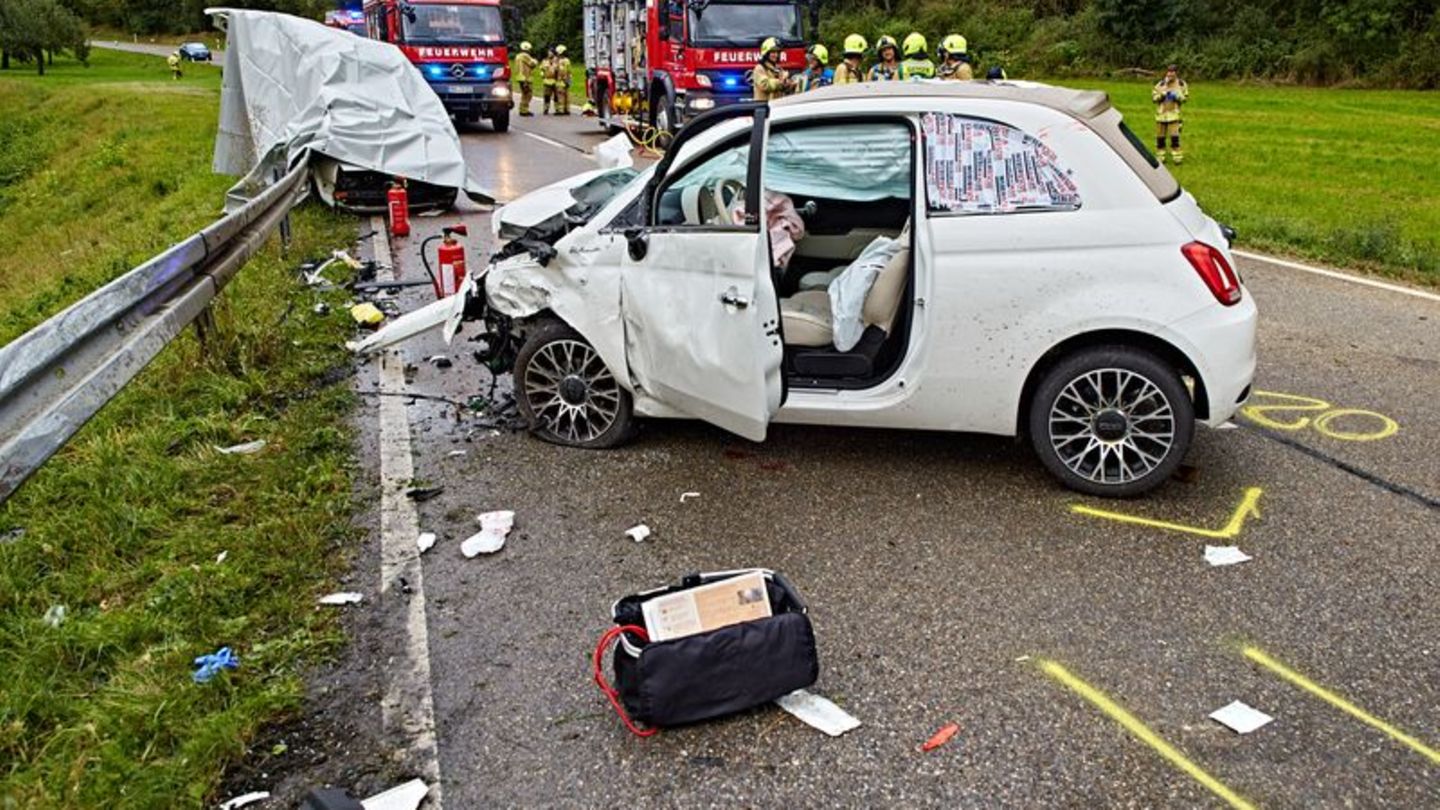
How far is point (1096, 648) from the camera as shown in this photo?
386cm

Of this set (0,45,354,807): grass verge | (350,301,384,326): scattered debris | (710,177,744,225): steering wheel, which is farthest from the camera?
(350,301,384,326): scattered debris

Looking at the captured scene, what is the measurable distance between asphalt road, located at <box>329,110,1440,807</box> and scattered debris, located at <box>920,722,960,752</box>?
0.03 meters

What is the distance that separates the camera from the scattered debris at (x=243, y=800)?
10.3ft

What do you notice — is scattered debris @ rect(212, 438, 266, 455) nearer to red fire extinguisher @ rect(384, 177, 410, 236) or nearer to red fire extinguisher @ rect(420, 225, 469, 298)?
red fire extinguisher @ rect(420, 225, 469, 298)

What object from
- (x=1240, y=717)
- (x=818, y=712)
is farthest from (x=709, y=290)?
(x=1240, y=717)

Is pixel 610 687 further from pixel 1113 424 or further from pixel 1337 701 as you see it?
pixel 1113 424

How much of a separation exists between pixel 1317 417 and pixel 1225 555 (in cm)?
195

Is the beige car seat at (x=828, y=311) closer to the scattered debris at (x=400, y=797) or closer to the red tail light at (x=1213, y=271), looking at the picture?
the red tail light at (x=1213, y=271)

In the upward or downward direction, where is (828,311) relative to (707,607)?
upward

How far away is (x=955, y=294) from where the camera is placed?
497 centimetres

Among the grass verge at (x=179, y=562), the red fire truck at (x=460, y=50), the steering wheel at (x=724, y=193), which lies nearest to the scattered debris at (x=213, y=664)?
the grass verge at (x=179, y=562)

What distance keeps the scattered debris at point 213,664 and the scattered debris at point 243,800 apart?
58 centimetres

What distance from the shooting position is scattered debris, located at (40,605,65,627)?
4.05 m

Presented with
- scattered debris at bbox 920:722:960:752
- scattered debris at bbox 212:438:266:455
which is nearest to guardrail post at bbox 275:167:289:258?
scattered debris at bbox 212:438:266:455
